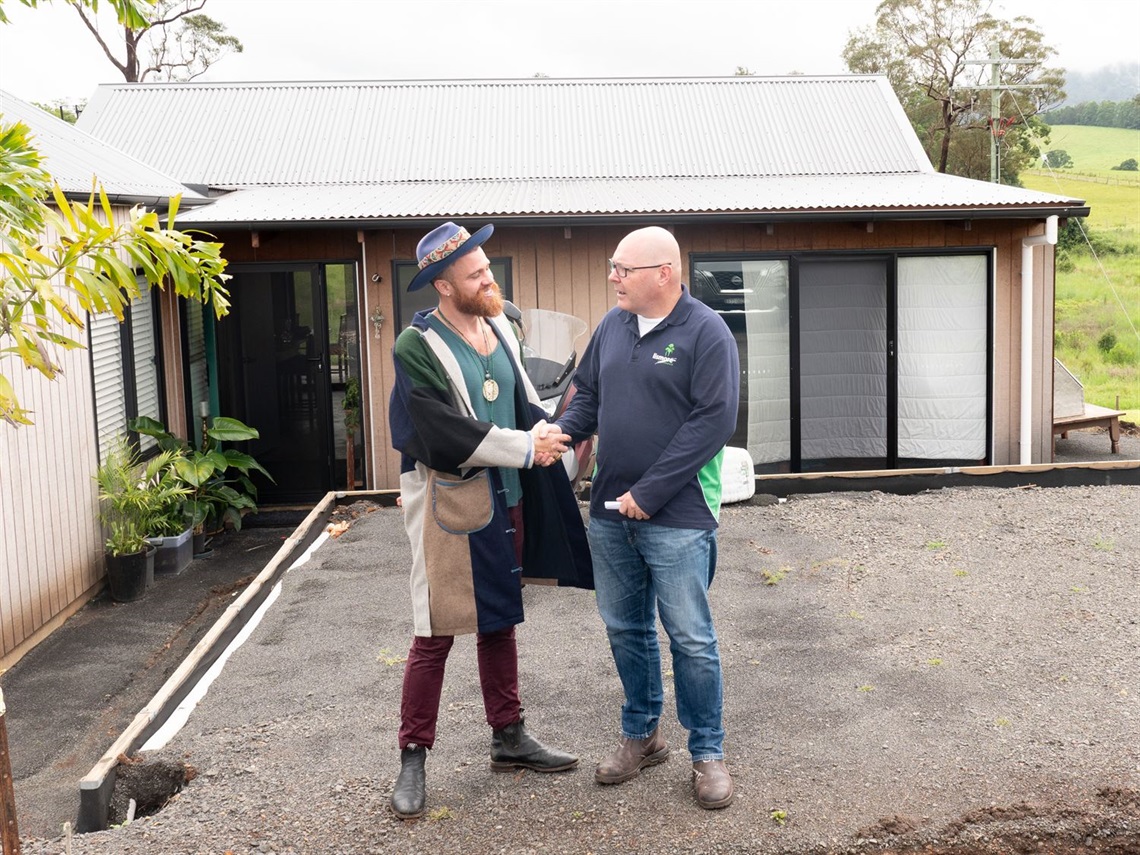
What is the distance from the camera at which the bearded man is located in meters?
3.94

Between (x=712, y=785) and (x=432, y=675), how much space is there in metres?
1.00

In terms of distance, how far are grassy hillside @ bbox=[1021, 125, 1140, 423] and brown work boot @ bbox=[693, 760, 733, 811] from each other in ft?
44.0

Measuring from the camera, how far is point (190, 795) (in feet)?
13.9

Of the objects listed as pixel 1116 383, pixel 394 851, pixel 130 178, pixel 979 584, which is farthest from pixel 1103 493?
pixel 1116 383

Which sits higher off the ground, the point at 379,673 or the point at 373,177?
the point at 373,177

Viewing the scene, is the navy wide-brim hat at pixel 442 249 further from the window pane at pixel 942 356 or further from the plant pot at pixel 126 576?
the window pane at pixel 942 356

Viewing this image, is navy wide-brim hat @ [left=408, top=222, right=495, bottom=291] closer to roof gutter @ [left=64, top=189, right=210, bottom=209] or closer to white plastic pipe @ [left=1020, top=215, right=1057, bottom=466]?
roof gutter @ [left=64, top=189, right=210, bottom=209]

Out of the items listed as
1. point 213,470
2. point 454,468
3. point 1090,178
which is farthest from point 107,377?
point 1090,178

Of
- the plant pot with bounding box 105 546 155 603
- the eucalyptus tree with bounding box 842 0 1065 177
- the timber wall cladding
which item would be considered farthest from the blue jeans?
the eucalyptus tree with bounding box 842 0 1065 177

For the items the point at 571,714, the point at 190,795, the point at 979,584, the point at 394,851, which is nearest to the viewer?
the point at 394,851

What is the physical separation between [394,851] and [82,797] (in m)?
1.26

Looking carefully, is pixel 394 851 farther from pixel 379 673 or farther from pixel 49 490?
pixel 49 490

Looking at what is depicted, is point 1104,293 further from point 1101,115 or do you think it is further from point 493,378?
point 1101,115

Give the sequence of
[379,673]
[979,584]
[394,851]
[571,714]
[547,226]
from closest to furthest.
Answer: [394,851], [571,714], [379,673], [979,584], [547,226]
